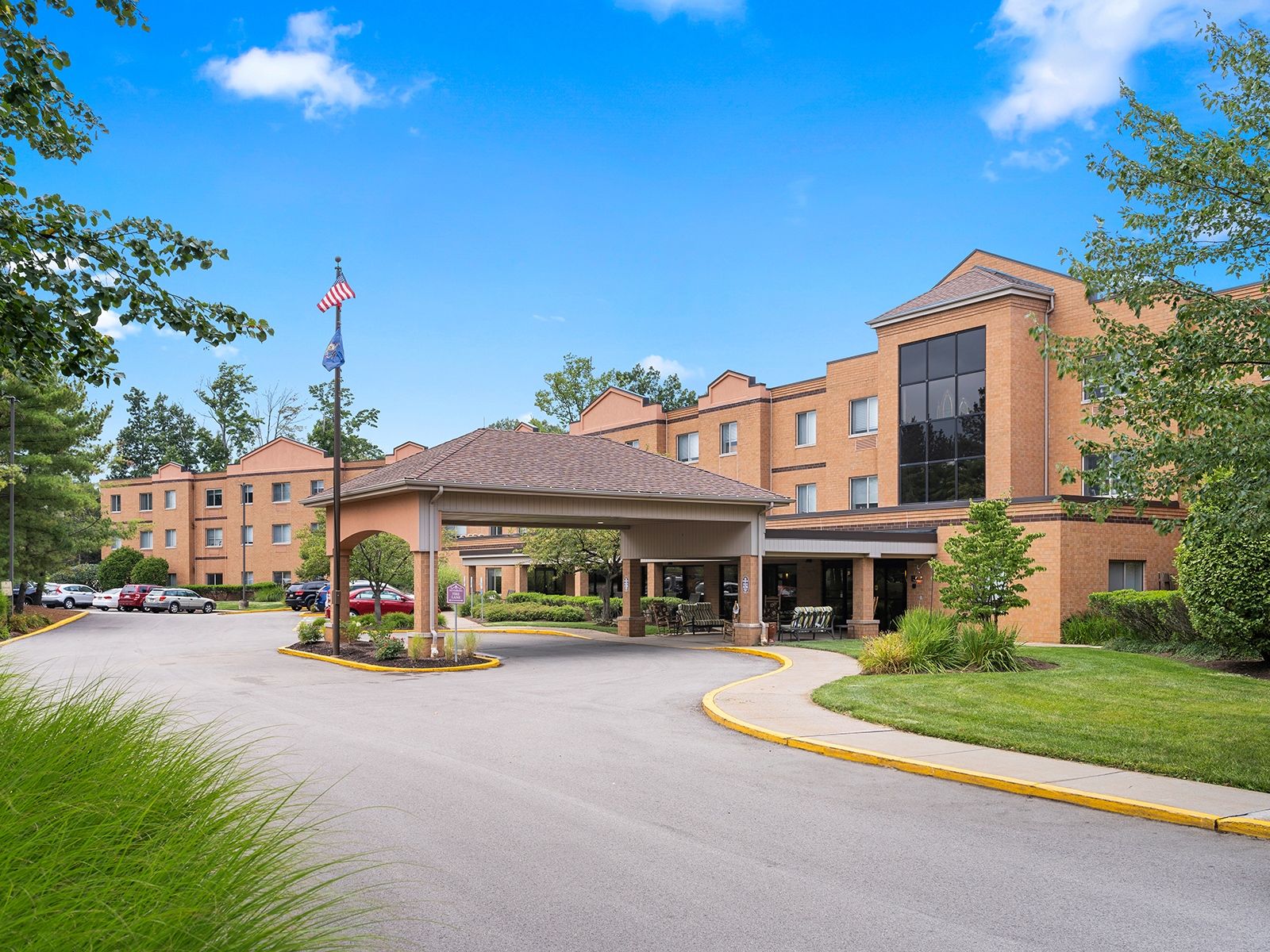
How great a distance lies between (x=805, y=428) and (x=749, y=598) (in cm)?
1581

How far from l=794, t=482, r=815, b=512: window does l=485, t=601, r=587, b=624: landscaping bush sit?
10326 millimetres

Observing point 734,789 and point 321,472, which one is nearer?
point 734,789

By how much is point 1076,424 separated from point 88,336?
103 ft

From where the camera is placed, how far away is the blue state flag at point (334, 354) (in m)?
24.8

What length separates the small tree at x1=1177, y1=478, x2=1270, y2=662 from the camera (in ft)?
64.4

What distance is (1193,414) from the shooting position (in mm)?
10234

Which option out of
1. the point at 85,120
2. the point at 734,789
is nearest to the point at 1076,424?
the point at 734,789

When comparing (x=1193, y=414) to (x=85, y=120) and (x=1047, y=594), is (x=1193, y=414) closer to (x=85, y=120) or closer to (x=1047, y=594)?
(x=85, y=120)

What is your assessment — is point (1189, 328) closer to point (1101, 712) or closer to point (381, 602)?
point (1101, 712)

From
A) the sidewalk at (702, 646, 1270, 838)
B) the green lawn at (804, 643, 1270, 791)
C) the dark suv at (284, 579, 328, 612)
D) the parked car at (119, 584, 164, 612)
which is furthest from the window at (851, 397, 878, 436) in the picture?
the parked car at (119, 584, 164, 612)

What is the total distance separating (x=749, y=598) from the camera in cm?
2950

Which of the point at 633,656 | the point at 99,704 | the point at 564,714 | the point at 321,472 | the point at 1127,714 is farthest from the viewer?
the point at 321,472

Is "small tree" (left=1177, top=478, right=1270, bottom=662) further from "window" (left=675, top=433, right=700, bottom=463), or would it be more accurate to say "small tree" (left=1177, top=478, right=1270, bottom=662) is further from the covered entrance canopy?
"window" (left=675, top=433, right=700, bottom=463)

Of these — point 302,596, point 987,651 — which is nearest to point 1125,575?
point 987,651
